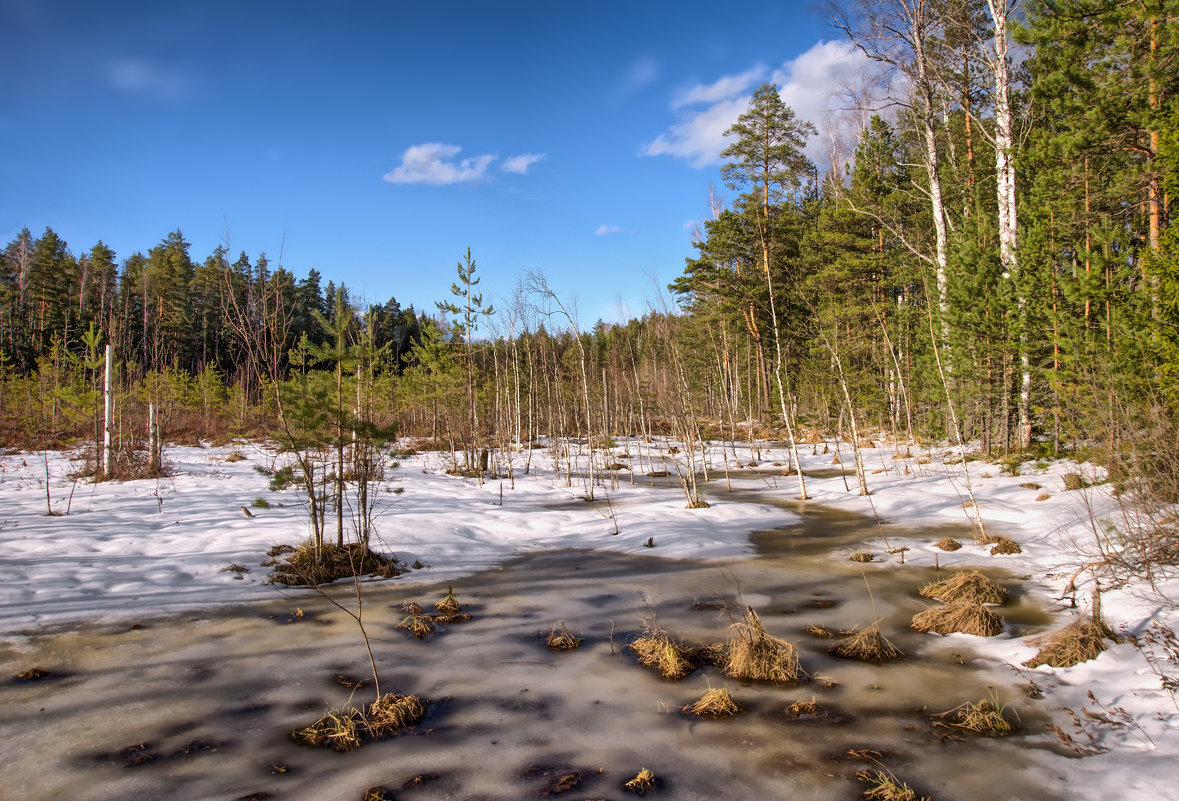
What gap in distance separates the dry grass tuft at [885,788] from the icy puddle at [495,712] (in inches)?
3.5

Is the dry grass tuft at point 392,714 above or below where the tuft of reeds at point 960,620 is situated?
above

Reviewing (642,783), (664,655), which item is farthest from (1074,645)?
(642,783)

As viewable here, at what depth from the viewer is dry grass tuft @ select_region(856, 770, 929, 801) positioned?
3322 millimetres

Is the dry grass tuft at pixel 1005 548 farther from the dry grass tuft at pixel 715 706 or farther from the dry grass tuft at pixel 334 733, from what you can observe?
the dry grass tuft at pixel 334 733

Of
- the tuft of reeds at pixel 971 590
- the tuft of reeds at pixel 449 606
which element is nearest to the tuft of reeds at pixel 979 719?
the tuft of reeds at pixel 971 590

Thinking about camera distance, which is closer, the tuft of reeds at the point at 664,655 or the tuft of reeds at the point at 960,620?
the tuft of reeds at the point at 664,655

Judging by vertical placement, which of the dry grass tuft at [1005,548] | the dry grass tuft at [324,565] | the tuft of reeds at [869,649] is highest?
the dry grass tuft at [324,565]

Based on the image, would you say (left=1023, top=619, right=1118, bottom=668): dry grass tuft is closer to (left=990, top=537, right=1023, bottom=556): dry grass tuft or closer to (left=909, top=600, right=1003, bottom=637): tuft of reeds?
(left=909, top=600, right=1003, bottom=637): tuft of reeds

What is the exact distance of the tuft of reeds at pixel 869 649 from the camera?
544 centimetres

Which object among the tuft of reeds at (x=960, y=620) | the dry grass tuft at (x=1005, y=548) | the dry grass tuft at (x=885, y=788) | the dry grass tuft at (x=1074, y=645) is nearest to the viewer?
the dry grass tuft at (x=885, y=788)

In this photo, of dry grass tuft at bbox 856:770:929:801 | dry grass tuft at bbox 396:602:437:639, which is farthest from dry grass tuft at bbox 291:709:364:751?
dry grass tuft at bbox 856:770:929:801

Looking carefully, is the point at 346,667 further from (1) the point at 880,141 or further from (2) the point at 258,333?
(1) the point at 880,141

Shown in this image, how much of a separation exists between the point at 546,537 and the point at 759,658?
6.54 meters

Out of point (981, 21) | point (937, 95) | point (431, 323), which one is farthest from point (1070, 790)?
point (981, 21)
